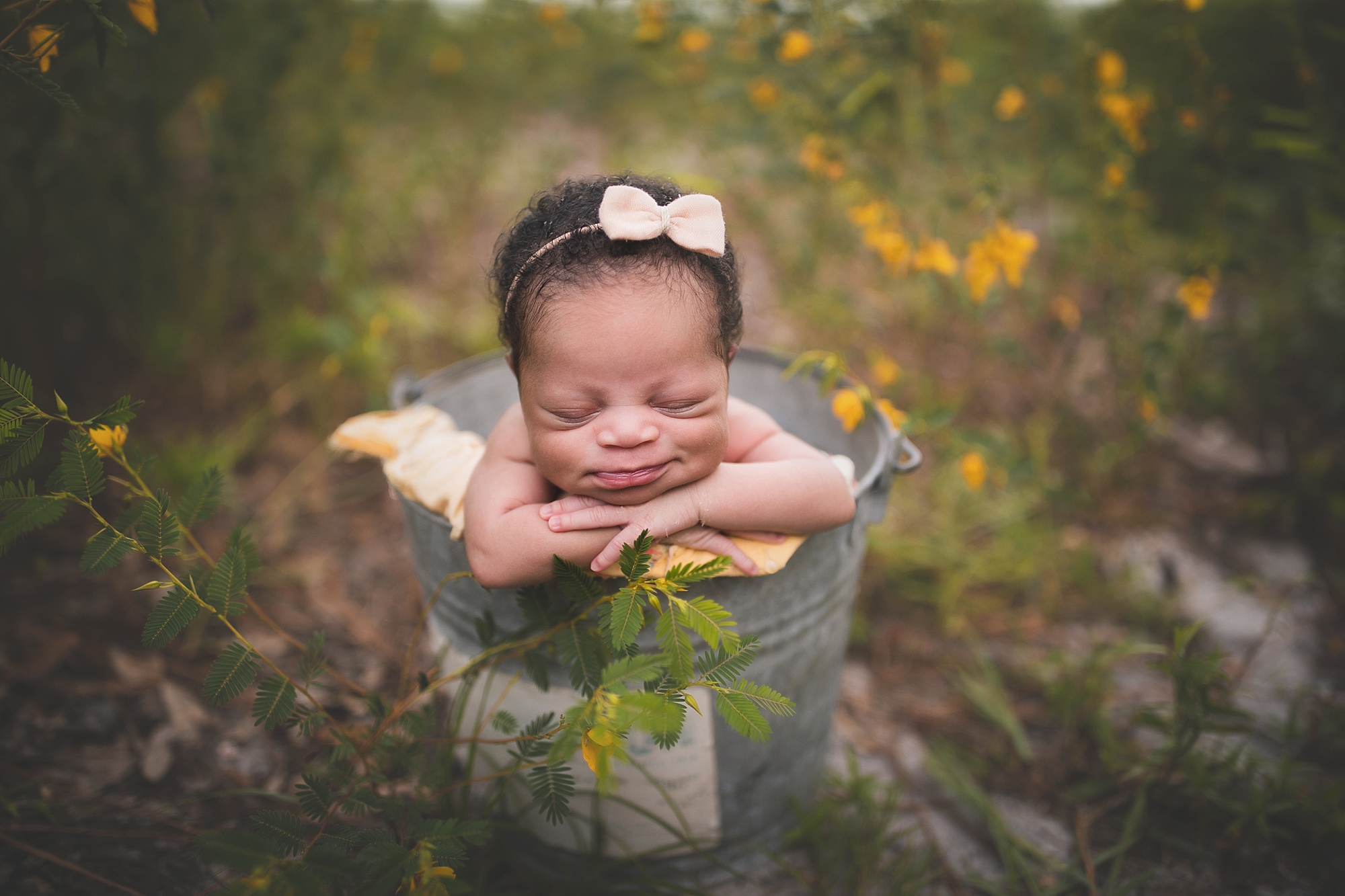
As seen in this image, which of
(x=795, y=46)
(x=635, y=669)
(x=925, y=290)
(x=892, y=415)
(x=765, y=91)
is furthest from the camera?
(x=925, y=290)

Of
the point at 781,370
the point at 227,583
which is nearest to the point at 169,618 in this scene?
the point at 227,583

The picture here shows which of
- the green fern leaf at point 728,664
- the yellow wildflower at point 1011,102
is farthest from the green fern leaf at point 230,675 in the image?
the yellow wildflower at point 1011,102

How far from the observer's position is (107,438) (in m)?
1.12

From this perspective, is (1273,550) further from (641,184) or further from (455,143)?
(455,143)

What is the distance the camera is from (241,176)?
97.9 inches

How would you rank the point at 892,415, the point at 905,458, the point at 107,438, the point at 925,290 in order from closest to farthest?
the point at 107,438 → the point at 905,458 → the point at 892,415 → the point at 925,290

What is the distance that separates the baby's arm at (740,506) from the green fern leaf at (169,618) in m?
0.49

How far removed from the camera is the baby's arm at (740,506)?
3.62 feet

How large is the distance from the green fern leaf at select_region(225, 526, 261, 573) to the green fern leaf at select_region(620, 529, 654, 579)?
0.55m

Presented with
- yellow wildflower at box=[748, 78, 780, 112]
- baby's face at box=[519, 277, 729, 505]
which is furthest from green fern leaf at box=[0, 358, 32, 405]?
yellow wildflower at box=[748, 78, 780, 112]

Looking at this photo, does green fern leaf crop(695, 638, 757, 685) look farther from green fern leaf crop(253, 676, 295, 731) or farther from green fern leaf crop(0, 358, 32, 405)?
green fern leaf crop(0, 358, 32, 405)

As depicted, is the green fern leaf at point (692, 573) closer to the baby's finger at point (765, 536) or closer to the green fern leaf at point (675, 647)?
the green fern leaf at point (675, 647)

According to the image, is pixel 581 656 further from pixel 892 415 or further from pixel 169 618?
pixel 892 415

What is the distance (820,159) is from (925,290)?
3.77 feet
